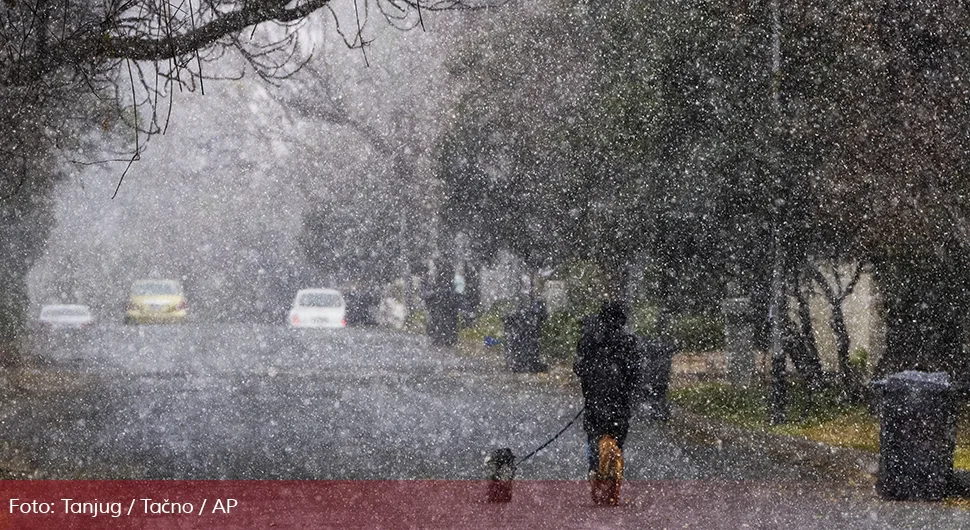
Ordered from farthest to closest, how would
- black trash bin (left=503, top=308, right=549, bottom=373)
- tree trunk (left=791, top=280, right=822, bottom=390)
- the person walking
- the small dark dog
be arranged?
black trash bin (left=503, top=308, right=549, bottom=373) → tree trunk (left=791, top=280, right=822, bottom=390) → the person walking → the small dark dog

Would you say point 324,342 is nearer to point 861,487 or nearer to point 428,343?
point 428,343

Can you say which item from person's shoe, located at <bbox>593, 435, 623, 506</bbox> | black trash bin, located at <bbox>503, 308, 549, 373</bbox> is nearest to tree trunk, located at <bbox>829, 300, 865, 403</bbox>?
black trash bin, located at <bbox>503, 308, 549, 373</bbox>

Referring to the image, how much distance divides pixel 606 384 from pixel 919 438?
8.64 ft

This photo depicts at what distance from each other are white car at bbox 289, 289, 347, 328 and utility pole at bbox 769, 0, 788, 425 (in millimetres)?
28048

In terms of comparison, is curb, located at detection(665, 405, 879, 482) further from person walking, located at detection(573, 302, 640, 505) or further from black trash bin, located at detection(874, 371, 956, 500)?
person walking, located at detection(573, 302, 640, 505)

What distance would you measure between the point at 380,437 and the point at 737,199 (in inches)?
265

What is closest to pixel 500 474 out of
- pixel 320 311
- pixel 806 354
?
pixel 806 354

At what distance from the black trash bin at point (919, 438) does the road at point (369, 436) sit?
0.85ft

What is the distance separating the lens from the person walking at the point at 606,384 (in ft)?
32.2

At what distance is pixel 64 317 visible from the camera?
149ft

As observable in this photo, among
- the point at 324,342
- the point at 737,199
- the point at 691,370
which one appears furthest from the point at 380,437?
the point at 324,342

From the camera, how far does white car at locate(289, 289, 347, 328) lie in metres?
43.4

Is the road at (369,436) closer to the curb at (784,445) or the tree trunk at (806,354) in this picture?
the curb at (784,445)

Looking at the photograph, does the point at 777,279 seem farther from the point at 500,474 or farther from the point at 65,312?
the point at 65,312
